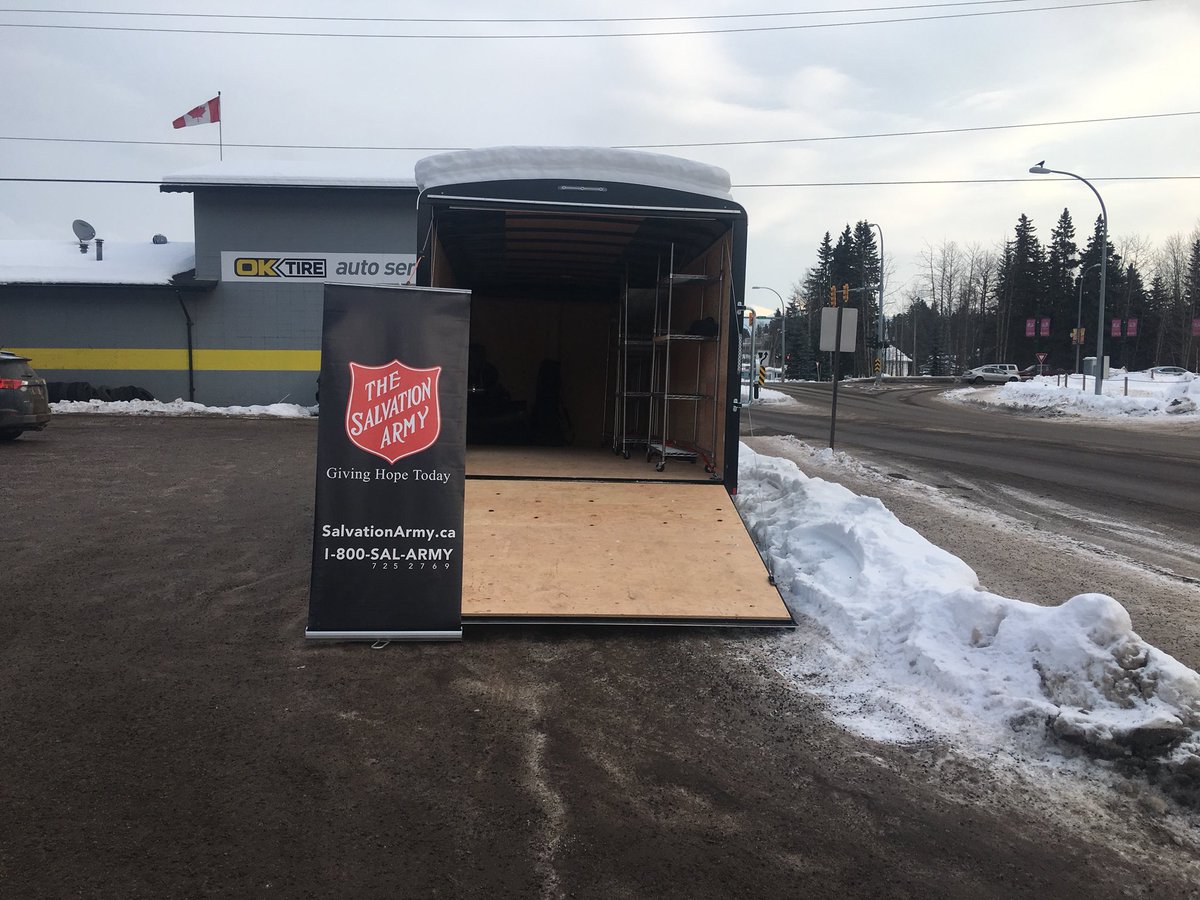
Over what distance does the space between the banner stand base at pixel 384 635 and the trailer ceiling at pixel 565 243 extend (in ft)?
12.0

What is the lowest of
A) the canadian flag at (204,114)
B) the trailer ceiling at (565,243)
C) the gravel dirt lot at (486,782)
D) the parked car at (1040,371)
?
the gravel dirt lot at (486,782)

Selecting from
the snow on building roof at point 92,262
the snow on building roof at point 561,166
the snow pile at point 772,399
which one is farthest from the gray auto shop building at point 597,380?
the snow pile at point 772,399

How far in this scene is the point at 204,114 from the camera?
90.1 feet

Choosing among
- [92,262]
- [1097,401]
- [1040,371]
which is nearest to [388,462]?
[92,262]

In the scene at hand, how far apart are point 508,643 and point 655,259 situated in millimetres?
6121

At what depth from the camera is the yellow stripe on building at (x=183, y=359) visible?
25219 millimetres

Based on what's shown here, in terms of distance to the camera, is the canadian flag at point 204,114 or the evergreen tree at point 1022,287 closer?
the canadian flag at point 204,114

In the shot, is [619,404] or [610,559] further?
[619,404]

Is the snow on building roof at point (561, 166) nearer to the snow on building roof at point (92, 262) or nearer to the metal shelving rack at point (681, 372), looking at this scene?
the metal shelving rack at point (681, 372)

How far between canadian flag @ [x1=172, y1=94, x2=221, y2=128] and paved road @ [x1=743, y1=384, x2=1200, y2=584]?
19.8m

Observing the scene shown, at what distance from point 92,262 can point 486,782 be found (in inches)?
1139

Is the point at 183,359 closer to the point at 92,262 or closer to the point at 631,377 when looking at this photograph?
the point at 92,262

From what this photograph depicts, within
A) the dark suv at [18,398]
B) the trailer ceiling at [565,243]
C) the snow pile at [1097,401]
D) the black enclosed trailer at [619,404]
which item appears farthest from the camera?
the snow pile at [1097,401]

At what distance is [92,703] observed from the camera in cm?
439
